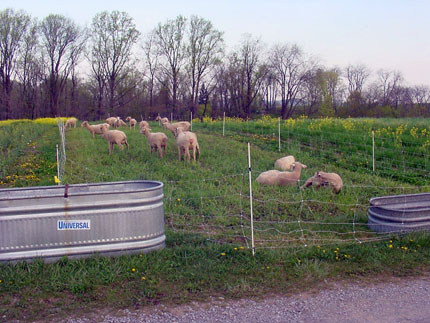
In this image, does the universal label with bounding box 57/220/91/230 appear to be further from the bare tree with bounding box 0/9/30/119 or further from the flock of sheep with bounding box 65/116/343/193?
the bare tree with bounding box 0/9/30/119

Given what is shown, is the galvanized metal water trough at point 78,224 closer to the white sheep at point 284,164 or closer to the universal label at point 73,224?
the universal label at point 73,224

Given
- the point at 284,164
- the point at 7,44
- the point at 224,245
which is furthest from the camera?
the point at 7,44

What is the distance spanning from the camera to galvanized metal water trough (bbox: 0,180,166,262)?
16.7 ft

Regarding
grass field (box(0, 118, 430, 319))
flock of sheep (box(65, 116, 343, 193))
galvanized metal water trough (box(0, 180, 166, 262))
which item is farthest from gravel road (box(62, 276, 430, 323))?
flock of sheep (box(65, 116, 343, 193))

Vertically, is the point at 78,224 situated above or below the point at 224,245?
above

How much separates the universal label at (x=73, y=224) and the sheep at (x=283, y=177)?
5.86 m

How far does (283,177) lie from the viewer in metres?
10.3

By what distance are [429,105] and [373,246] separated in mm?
54898

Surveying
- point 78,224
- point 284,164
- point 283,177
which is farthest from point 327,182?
point 78,224

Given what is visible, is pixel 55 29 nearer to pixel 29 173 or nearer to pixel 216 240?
pixel 29 173

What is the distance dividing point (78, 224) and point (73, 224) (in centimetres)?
6

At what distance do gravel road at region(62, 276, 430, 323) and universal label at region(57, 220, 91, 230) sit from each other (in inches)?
57.4

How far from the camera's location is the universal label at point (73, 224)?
522 cm

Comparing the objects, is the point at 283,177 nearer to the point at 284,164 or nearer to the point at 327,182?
the point at 327,182
